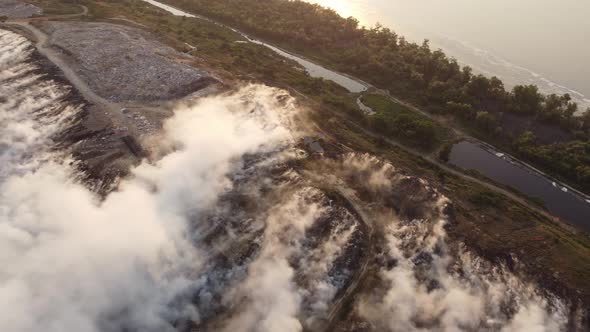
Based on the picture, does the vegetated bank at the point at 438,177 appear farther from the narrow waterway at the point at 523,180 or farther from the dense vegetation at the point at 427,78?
the dense vegetation at the point at 427,78

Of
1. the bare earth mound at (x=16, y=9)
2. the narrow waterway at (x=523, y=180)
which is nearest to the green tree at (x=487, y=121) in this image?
the narrow waterway at (x=523, y=180)

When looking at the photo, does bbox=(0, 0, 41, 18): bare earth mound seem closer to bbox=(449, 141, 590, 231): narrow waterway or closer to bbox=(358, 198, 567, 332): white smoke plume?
bbox=(358, 198, 567, 332): white smoke plume

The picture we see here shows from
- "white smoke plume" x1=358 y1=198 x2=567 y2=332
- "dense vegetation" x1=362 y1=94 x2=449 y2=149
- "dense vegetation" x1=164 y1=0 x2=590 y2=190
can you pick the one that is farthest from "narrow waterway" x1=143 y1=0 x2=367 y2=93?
"white smoke plume" x1=358 y1=198 x2=567 y2=332

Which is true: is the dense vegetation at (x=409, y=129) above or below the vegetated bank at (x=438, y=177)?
above

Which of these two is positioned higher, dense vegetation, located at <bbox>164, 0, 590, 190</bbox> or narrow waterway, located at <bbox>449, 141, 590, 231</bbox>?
dense vegetation, located at <bbox>164, 0, 590, 190</bbox>

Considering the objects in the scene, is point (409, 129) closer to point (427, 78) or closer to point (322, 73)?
point (427, 78)

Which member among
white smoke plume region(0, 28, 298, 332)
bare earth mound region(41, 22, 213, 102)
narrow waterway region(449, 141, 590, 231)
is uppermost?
narrow waterway region(449, 141, 590, 231)
